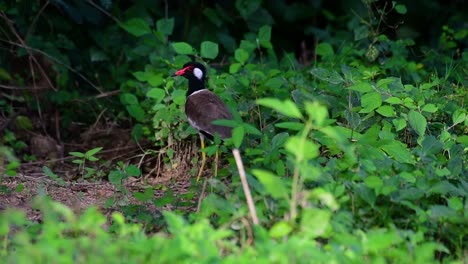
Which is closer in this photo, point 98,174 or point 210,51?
point 98,174

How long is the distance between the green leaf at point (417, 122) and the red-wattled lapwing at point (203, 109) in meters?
1.16

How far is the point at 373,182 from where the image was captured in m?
4.91

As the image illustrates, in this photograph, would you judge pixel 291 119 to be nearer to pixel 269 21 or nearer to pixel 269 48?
pixel 269 48

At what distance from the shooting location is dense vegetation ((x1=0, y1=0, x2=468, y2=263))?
4.16 meters

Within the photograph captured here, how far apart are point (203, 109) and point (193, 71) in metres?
0.76

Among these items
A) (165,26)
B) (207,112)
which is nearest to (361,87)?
(207,112)

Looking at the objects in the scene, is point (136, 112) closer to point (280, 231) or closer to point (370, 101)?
point (370, 101)

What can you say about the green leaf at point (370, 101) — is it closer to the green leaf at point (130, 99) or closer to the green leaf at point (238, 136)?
the green leaf at point (238, 136)

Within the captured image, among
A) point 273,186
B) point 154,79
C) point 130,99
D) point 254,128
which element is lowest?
point 130,99

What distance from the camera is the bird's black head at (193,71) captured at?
7164mm

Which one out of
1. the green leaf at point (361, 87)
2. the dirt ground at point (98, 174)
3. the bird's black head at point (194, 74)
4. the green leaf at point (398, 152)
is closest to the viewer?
the green leaf at point (398, 152)

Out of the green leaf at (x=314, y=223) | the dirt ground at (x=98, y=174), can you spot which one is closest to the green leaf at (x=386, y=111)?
the dirt ground at (x=98, y=174)

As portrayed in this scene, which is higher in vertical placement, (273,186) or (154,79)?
(273,186)

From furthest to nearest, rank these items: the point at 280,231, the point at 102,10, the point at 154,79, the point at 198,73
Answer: the point at 102,10 < the point at 154,79 < the point at 198,73 < the point at 280,231
